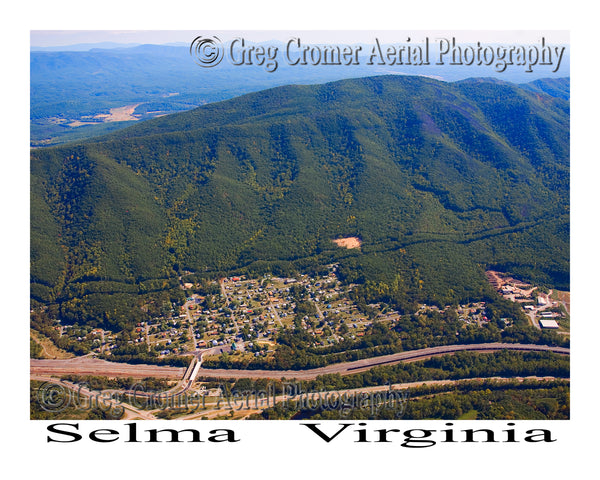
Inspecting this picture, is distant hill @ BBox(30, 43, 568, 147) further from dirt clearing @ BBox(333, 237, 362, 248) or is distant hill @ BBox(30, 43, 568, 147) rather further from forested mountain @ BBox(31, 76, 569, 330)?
dirt clearing @ BBox(333, 237, 362, 248)

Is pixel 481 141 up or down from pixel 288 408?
up

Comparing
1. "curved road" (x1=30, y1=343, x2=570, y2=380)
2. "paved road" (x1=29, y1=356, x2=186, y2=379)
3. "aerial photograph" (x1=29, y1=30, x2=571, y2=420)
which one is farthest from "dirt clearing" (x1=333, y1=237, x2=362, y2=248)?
"paved road" (x1=29, y1=356, x2=186, y2=379)

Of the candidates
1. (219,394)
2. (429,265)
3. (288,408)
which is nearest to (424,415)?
(288,408)

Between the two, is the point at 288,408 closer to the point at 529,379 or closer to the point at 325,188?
the point at 529,379

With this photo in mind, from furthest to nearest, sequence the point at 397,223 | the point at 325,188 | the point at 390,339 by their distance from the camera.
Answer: the point at 325,188 → the point at 397,223 → the point at 390,339

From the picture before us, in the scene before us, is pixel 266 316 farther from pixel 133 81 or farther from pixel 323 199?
pixel 133 81

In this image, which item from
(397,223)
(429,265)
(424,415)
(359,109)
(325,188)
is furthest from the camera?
(359,109)
